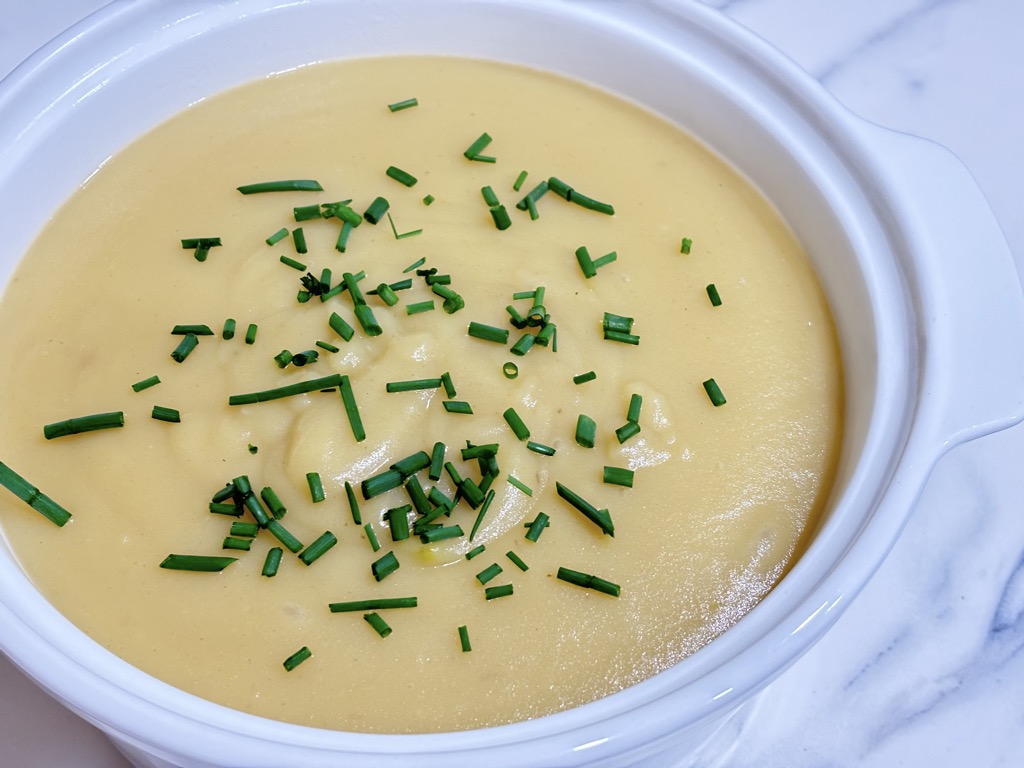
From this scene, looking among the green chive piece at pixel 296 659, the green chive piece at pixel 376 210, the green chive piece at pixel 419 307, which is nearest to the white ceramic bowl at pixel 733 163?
the green chive piece at pixel 296 659

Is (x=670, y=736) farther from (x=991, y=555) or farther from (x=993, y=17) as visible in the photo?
(x=993, y=17)

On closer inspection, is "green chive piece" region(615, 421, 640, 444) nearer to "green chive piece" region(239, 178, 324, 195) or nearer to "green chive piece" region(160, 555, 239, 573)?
A: "green chive piece" region(160, 555, 239, 573)

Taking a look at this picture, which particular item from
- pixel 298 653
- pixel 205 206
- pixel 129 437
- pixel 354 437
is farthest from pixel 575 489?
pixel 205 206

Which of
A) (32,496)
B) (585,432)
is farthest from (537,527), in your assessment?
(32,496)

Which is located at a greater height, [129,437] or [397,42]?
[397,42]

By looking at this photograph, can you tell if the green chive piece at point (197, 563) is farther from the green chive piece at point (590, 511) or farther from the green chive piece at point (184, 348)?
the green chive piece at point (590, 511)

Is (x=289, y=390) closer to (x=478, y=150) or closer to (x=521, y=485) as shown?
(x=521, y=485)
